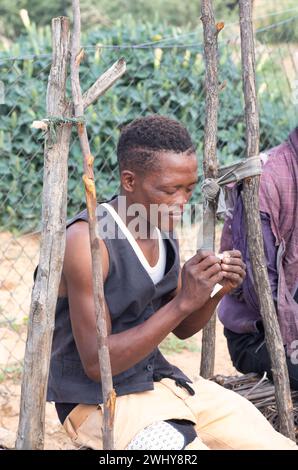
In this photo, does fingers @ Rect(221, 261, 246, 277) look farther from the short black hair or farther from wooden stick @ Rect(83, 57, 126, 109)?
wooden stick @ Rect(83, 57, 126, 109)

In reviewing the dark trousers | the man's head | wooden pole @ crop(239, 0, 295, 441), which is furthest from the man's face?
the dark trousers

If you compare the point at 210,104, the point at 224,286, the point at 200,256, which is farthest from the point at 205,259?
the point at 210,104

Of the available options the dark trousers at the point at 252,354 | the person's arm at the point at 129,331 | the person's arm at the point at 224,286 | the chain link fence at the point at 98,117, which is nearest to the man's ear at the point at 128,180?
the person's arm at the point at 129,331

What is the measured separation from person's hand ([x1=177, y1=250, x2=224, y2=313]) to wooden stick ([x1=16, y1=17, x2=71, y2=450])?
15.3 inches

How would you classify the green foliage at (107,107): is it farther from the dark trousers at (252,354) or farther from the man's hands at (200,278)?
the man's hands at (200,278)

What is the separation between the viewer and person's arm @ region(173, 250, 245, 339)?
2131 mm

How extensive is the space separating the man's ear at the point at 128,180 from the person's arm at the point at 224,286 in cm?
33

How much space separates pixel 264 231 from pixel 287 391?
21.0 inches

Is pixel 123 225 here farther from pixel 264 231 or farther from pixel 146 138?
pixel 264 231

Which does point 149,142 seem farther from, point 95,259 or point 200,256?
point 95,259

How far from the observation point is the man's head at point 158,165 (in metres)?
2.19

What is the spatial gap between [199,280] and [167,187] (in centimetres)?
29
